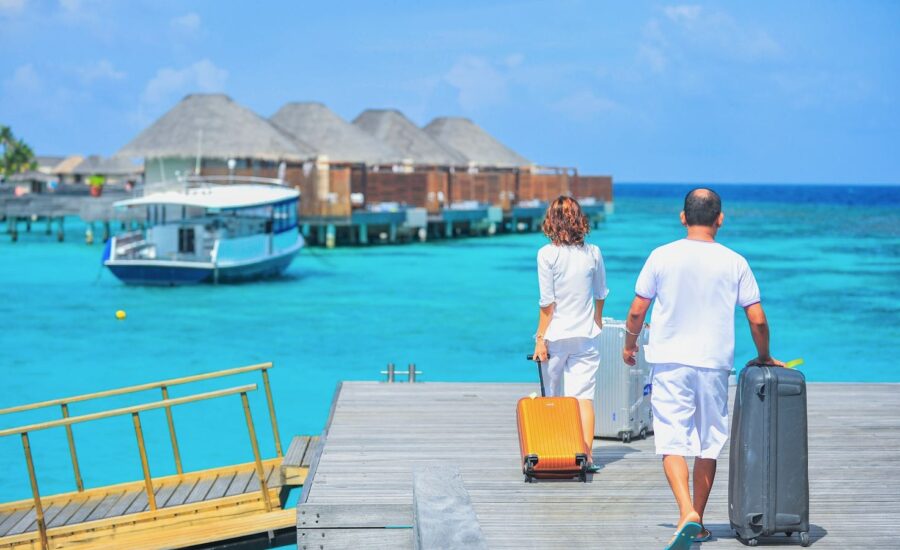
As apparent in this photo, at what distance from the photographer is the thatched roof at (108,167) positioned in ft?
227

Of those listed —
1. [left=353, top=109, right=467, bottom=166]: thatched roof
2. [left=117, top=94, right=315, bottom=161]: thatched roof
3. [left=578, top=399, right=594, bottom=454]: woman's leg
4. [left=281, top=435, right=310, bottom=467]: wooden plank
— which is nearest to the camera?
[left=578, top=399, right=594, bottom=454]: woman's leg

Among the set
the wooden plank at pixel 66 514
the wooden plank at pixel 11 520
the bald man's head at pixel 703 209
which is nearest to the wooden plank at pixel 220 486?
the wooden plank at pixel 66 514

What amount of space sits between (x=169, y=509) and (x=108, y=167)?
70.6m

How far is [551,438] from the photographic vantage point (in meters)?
6.75

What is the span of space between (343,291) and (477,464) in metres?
27.0

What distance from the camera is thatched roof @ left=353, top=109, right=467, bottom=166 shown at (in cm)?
6962

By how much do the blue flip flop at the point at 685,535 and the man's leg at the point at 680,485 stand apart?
0.42 ft

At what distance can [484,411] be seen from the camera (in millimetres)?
9281

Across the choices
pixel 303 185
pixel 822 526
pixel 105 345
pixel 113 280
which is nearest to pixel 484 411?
pixel 822 526

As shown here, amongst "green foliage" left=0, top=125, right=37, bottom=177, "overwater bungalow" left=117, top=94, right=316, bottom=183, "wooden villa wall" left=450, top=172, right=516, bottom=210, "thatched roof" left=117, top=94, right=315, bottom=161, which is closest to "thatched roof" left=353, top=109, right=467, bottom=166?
"wooden villa wall" left=450, top=172, right=516, bottom=210

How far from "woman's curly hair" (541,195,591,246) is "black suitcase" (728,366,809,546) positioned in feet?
5.34

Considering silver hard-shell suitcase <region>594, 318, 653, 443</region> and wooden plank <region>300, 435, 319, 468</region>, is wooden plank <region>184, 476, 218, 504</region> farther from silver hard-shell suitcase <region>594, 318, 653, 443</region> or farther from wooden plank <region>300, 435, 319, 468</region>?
silver hard-shell suitcase <region>594, 318, 653, 443</region>

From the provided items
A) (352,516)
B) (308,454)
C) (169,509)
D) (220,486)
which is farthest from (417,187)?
(352,516)

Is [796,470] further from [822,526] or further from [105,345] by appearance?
[105,345]
